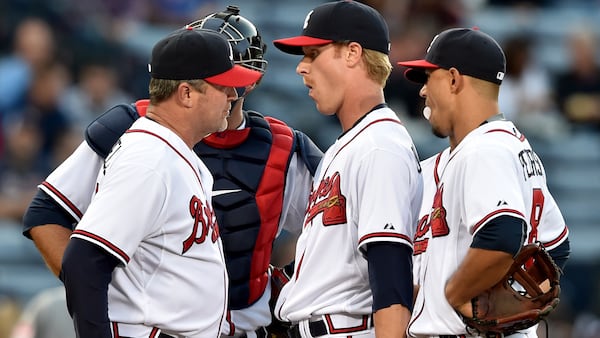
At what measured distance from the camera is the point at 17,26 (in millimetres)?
9109

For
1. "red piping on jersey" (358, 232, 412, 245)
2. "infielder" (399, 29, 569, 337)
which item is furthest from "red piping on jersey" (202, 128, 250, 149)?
"red piping on jersey" (358, 232, 412, 245)

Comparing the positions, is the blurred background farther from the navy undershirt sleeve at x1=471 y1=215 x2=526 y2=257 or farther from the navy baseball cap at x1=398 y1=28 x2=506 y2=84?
the navy undershirt sleeve at x1=471 y1=215 x2=526 y2=257

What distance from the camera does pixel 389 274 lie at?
11.6 feet

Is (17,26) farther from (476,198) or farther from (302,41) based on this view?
(476,198)

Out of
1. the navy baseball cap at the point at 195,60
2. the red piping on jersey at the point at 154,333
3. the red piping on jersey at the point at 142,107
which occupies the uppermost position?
the navy baseball cap at the point at 195,60

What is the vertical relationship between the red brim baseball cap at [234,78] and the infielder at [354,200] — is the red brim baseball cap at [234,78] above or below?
above

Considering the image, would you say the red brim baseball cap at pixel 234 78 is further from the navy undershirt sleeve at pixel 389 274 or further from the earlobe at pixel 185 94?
the navy undershirt sleeve at pixel 389 274

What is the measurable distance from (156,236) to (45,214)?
2.01 ft

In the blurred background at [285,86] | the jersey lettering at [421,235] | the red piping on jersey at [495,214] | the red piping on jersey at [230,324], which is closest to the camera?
the red piping on jersey at [495,214]

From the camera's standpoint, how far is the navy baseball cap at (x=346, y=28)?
3.90m

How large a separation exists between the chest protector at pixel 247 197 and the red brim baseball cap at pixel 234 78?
0.52 m

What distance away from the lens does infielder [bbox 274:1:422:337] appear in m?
3.55

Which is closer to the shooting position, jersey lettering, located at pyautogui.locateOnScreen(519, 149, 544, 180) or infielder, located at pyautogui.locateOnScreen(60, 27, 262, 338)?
infielder, located at pyautogui.locateOnScreen(60, 27, 262, 338)

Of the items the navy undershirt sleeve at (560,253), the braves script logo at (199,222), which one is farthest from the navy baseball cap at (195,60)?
the navy undershirt sleeve at (560,253)
